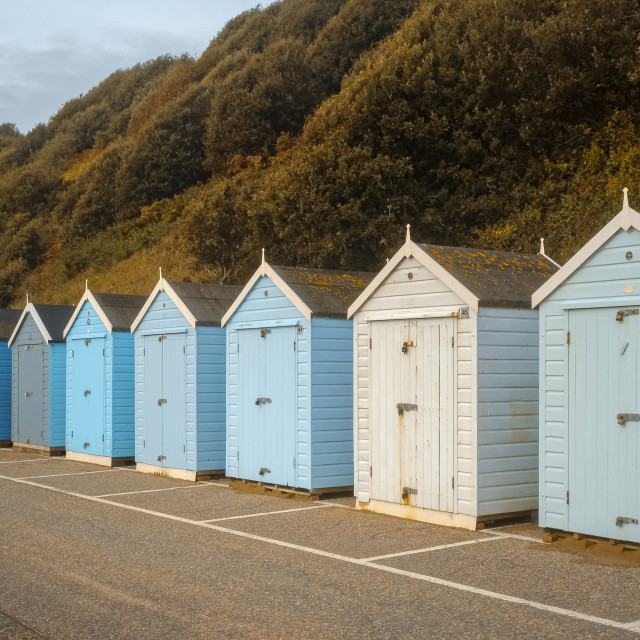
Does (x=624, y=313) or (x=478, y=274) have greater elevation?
(x=478, y=274)

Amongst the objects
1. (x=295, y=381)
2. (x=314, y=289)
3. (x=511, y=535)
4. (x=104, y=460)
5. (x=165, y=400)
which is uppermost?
(x=314, y=289)

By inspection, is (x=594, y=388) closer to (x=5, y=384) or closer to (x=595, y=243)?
(x=595, y=243)

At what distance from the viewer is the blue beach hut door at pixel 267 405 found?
12.1m

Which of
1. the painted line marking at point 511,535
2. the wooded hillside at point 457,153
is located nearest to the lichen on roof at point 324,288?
the painted line marking at point 511,535

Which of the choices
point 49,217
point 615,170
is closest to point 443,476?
point 615,170

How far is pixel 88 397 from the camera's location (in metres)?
17.1

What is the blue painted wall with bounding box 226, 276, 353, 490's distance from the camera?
11773 mm

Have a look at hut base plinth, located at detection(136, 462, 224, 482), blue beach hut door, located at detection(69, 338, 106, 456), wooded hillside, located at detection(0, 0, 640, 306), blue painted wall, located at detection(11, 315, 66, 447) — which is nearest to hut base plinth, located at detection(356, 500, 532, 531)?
hut base plinth, located at detection(136, 462, 224, 482)

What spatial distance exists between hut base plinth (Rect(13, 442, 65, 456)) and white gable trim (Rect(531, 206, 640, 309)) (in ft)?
42.4

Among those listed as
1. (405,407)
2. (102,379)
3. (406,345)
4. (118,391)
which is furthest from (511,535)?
(102,379)

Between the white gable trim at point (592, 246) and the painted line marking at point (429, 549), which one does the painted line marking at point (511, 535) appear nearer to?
the painted line marking at point (429, 549)

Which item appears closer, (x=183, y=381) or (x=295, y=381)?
(x=295, y=381)

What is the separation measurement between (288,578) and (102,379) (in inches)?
402

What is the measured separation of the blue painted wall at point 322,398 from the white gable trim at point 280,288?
99 mm
